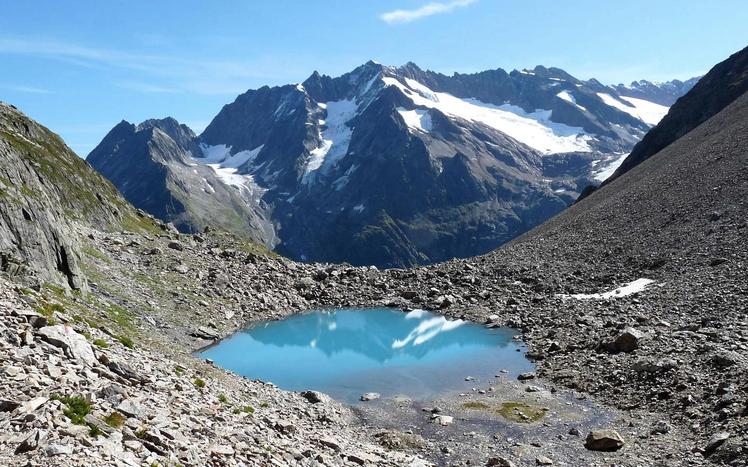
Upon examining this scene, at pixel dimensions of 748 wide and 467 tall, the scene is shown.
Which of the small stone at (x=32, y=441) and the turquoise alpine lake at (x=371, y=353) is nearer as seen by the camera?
the small stone at (x=32, y=441)

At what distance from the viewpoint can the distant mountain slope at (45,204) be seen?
1230 inches

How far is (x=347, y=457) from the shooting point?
21.2m

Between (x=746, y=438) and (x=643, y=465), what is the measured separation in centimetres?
392

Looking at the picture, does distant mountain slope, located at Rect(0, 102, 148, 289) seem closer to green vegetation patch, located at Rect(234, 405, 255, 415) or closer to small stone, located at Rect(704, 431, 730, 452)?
green vegetation patch, located at Rect(234, 405, 255, 415)

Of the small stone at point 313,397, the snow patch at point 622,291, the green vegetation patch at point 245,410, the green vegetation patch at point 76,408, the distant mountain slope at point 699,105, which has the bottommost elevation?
the small stone at point 313,397

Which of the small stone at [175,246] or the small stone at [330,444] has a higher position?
the small stone at [175,246]

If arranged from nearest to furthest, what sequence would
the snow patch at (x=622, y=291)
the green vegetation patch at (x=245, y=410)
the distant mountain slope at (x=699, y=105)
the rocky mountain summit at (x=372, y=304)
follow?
the rocky mountain summit at (x=372, y=304) → the green vegetation patch at (x=245, y=410) → the snow patch at (x=622, y=291) → the distant mountain slope at (x=699, y=105)

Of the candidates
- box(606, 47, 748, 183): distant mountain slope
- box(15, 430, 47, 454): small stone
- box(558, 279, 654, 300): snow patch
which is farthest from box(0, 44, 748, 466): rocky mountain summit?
box(606, 47, 748, 183): distant mountain slope

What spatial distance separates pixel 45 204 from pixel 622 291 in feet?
160

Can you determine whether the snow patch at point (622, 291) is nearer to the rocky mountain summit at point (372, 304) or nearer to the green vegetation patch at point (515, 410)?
the rocky mountain summit at point (372, 304)

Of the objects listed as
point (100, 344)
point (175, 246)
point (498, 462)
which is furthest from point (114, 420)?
point (175, 246)

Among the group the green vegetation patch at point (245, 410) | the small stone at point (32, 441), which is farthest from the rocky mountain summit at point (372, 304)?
the green vegetation patch at point (245, 410)

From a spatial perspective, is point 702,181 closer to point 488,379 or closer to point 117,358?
point 488,379

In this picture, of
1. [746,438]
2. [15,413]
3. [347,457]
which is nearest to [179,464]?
[15,413]
